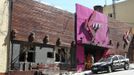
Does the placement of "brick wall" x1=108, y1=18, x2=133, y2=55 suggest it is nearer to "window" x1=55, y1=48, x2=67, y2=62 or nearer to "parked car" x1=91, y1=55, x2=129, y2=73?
"parked car" x1=91, y1=55, x2=129, y2=73

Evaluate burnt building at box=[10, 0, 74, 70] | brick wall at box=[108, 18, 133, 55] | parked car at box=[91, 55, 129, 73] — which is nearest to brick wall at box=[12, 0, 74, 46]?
burnt building at box=[10, 0, 74, 70]

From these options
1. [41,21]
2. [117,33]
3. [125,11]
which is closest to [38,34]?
[41,21]

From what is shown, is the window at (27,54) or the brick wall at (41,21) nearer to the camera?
the brick wall at (41,21)

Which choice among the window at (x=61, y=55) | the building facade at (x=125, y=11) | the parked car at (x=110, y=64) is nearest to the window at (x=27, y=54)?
the window at (x=61, y=55)

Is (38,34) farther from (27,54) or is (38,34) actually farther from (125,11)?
(125,11)

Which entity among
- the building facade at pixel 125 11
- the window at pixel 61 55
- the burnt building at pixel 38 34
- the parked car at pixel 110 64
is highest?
the building facade at pixel 125 11

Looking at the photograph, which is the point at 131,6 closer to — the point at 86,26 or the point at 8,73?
the point at 86,26

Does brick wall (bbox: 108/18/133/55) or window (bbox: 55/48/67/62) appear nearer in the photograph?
window (bbox: 55/48/67/62)

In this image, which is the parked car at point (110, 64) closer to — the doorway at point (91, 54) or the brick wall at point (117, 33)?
the doorway at point (91, 54)

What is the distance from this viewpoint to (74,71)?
31.7 meters

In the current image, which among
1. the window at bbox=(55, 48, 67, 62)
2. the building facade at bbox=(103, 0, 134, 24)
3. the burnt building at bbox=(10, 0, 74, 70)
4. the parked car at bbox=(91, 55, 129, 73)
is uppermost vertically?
the building facade at bbox=(103, 0, 134, 24)

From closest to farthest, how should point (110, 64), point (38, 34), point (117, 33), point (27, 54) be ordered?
point (27, 54)
point (38, 34)
point (110, 64)
point (117, 33)

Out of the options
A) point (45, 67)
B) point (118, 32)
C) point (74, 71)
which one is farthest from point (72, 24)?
point (118, 32)

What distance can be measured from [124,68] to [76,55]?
4992mm
